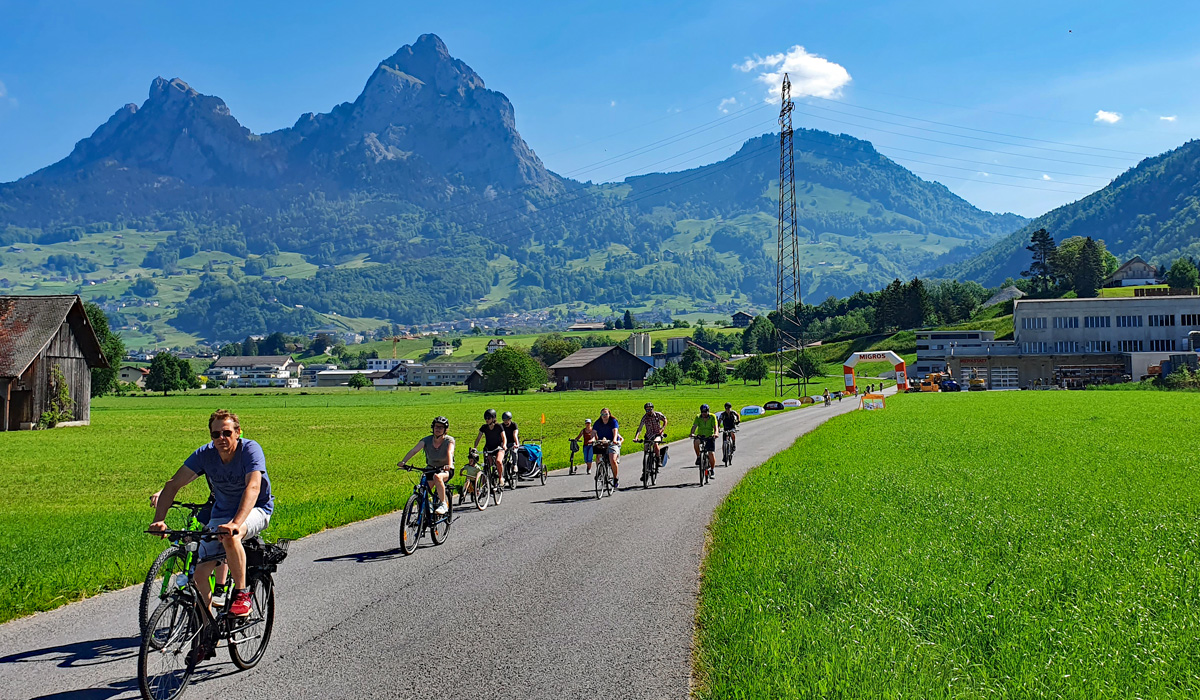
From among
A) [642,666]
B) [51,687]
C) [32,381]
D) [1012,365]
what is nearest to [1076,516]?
[642,666]

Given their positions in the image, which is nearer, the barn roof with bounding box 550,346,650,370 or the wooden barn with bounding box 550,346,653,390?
the wooden barn with bounding box 550,346,653,390

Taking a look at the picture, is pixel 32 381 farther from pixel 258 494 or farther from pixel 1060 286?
pixel 1060 286

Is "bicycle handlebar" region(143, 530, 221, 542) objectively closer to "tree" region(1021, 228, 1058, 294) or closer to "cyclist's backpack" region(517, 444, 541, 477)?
"cyclist's backpack" region(517, 444, 541, 477)

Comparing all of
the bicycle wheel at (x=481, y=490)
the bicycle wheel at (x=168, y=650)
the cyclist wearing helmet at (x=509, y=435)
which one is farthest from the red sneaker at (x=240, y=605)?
the cyclist wearing helmet at (x=509, y=435)

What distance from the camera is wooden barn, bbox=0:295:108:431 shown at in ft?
178

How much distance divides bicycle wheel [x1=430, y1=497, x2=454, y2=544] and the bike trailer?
936 cm

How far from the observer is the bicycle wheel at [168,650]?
7203mm

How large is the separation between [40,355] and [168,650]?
195ft

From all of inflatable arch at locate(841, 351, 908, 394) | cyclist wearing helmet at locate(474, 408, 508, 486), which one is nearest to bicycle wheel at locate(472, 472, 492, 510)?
cyclist wearing helmet at locate(474, 408, 508, 486)

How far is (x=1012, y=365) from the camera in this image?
398 feet

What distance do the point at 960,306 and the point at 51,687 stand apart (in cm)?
20731

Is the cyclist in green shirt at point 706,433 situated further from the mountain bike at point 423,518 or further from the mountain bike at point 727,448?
Answer: the mountain bike at point 423,518

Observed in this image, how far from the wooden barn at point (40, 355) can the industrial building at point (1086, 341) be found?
11144cm

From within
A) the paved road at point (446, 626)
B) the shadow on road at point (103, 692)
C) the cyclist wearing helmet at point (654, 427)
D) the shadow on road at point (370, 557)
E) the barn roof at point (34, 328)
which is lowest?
the shadow on road at point (370, 557)
